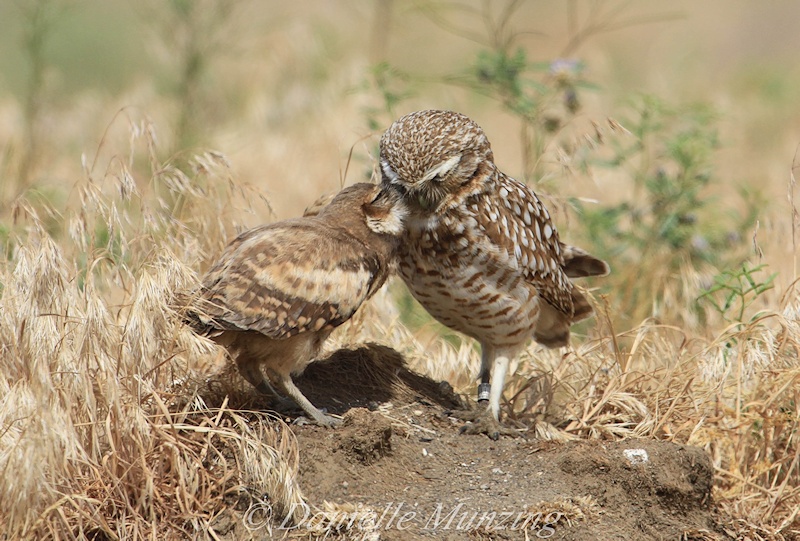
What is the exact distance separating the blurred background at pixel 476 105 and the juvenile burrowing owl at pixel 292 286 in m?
0.59

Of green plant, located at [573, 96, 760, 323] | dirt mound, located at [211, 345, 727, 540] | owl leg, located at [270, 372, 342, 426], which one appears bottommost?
dirt mound, located at [211, 345, 727, 540]

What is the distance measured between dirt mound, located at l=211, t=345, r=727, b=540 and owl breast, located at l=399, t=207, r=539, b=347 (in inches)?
22.9

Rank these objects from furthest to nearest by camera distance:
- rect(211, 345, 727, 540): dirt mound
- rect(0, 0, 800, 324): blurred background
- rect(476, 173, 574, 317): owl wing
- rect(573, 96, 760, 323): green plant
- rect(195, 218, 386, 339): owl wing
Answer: rect(0, 0, 800, 324): blurred background < rect(573, 96, 760, 323): green plant < rect(476, 173, 574, 317): owl wing < rect(195, 218, 386, 339): owl wing < rect(211, 345, 727, 540): dirt mound

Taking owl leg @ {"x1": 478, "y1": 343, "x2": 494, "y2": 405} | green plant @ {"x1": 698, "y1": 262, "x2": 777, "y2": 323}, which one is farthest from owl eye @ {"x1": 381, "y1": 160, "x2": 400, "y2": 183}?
green plant @ {"x1": 698, "y1": 262, "x2": 777, "y2": 323}

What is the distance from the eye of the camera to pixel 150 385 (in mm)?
3811

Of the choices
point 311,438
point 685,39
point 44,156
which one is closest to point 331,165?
point 44,156

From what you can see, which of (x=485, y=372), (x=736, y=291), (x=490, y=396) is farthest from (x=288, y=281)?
(x=736, y=291)

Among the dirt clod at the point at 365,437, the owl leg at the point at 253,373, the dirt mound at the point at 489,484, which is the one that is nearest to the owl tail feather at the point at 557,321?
the dirt mound at the point at 489,484

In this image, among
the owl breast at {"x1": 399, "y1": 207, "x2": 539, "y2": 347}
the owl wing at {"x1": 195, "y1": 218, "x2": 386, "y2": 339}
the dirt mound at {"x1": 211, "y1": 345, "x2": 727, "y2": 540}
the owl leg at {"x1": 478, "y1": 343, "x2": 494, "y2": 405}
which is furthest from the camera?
the owl leg at {"x1": 478, "y1": 343, "x2": 494, "y2": 405}

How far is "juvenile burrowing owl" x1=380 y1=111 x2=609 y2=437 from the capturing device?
171 inches

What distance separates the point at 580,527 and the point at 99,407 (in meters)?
1.90

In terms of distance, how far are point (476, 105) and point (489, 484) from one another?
31.1 ft

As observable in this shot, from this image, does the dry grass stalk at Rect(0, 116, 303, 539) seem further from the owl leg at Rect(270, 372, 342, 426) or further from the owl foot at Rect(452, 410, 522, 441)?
the owl foot at Rect(452, 410, 522, 441)

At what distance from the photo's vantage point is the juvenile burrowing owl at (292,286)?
12.8 ft
